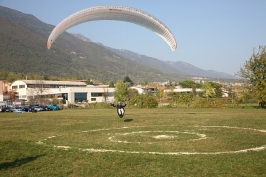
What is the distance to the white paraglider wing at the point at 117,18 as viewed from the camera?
75.4 feet

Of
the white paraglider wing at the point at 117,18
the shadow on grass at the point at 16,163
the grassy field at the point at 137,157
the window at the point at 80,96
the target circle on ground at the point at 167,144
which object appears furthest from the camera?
the window at the point at 80,96

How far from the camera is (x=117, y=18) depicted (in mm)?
25359

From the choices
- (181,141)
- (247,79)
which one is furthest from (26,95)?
(181,141)

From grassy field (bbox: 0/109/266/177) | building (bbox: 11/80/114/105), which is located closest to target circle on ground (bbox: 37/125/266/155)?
grassy field (bbox: 0/109/266/177)

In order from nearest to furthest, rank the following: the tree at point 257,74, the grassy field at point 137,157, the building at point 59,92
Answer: the grassy field at point 137,157
the tree at point 257,74
the building at point 59,92

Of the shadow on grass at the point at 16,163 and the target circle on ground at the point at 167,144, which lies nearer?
the shadow on grass at the point at 16,163

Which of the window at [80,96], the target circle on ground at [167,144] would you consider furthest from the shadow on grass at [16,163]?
the window at [80,96]

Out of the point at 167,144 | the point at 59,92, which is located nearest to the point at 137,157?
the point at 167,144

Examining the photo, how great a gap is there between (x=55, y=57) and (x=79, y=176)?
649 feet

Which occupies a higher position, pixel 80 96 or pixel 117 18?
pixel 117 18

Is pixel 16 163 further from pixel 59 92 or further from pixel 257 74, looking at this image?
pixel 59 92

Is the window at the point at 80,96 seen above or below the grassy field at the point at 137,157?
above

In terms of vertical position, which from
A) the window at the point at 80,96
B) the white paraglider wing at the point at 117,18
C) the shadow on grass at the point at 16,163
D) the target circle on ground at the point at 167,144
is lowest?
the shadow on grass at the point at 16,163

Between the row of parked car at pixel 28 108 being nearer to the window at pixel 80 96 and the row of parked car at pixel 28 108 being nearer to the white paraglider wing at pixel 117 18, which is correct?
the white paraglider wing at pixel 117 18
